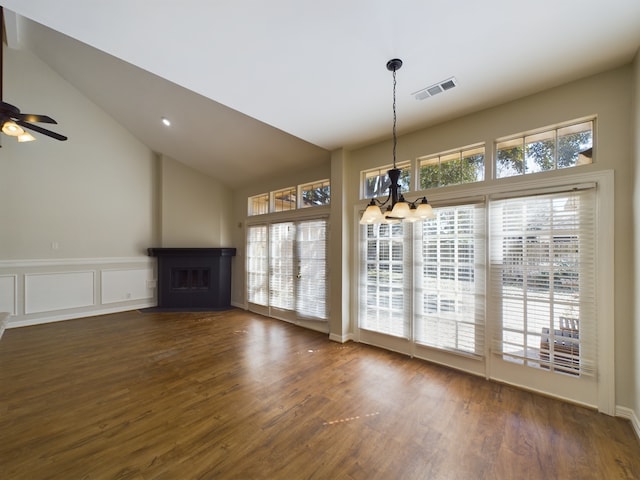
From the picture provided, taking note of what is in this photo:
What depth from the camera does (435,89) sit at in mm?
2615

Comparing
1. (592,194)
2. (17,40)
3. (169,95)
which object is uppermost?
(17,40)

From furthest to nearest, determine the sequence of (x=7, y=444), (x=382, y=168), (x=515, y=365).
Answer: (x=382, y=168) < (x=515, y=365) < (x=7, y=444)

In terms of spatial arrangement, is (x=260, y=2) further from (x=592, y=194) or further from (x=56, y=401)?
(x=56, y=401)

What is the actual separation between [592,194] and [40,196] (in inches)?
325

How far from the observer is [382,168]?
394 cm

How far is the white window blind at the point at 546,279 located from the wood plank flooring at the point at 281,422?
1.64ft

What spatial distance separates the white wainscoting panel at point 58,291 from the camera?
4.88m

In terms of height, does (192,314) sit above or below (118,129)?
below

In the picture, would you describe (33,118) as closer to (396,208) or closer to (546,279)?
(396,208)

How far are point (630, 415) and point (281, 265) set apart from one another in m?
4.82

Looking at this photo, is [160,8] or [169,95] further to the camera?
[169,95]

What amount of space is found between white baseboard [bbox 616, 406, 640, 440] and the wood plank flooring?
0.18 feet

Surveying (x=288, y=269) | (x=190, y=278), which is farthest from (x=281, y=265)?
(x=190, y=278)

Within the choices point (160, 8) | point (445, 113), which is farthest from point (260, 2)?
point (445, 113)
